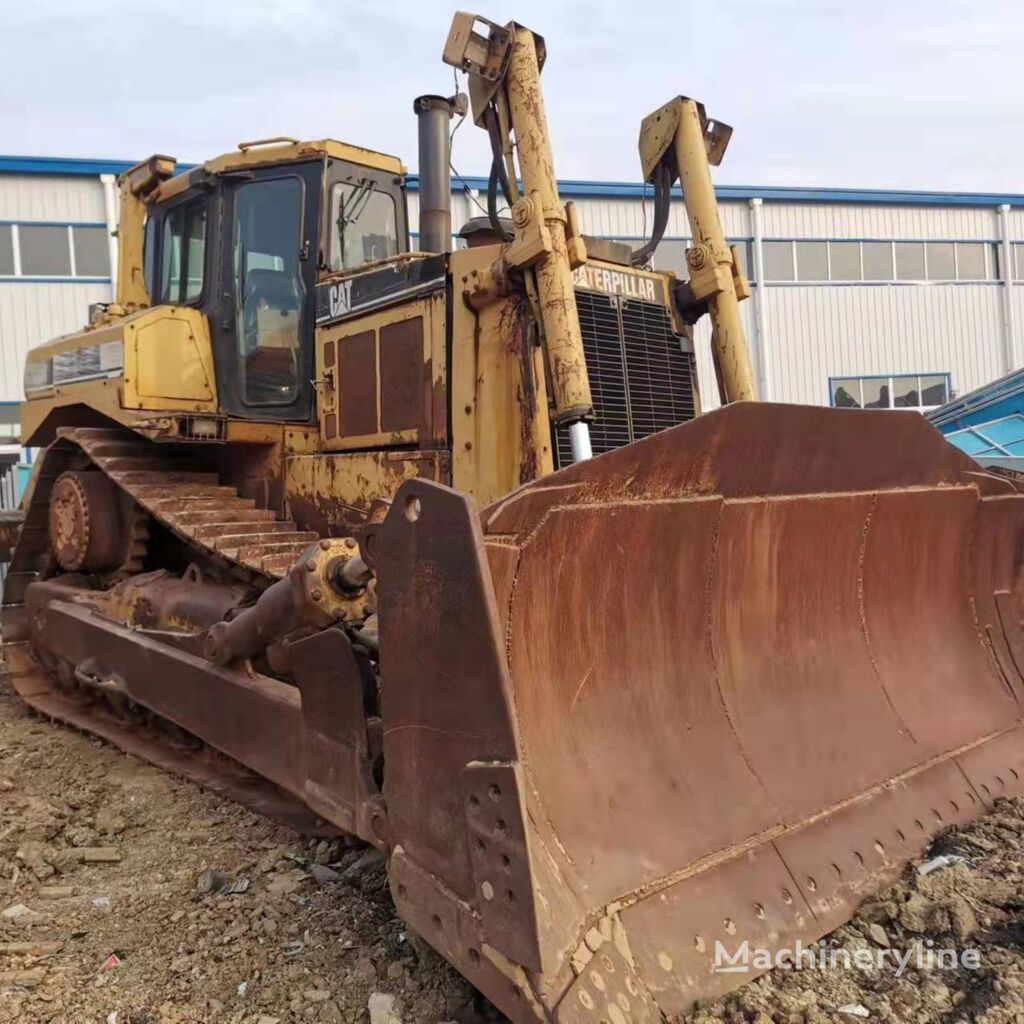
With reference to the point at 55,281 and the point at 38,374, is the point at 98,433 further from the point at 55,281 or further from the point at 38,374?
the point at 55,281

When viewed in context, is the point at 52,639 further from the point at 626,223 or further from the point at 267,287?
the point at 626,223

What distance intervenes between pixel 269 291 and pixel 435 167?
1.22 meters

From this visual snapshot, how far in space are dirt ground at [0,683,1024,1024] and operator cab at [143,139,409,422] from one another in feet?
7.83

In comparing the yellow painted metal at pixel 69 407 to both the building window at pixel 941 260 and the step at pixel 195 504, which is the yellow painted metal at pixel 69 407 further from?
the building window at pixel 941 260

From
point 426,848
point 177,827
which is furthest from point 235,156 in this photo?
point 426,848

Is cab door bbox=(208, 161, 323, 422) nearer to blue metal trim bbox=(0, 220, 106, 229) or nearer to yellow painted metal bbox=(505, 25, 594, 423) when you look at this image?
yellow painted metal bbox=(505, 25, 594, 423)

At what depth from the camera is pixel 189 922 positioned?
3021mm

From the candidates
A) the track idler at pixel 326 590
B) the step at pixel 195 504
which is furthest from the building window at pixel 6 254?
the track idler at pixel 326 590

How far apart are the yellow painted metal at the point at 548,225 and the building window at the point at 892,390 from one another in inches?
756

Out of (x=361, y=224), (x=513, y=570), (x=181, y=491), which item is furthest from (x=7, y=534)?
(x=513, y=570)

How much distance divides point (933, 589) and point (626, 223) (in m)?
17.3

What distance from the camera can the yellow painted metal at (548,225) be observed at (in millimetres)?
3799

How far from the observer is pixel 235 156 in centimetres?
521

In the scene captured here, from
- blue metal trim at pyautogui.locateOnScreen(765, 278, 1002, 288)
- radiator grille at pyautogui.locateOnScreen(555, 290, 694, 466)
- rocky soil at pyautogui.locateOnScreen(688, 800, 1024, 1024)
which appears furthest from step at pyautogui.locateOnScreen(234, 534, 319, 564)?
blue metal trim at pyautogui.locateOnScreen(765, 278, 1002, 288)
